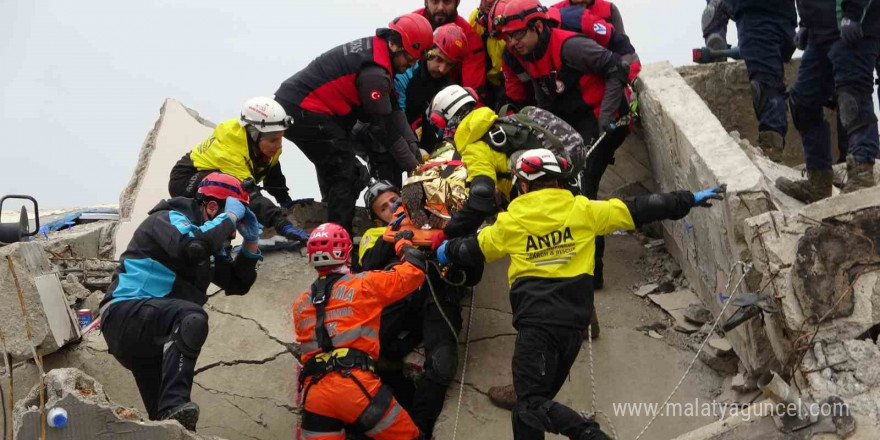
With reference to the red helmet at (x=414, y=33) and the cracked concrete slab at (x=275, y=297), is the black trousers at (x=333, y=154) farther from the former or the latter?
the red helmet at (x=414, y=33)

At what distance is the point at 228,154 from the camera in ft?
26.1

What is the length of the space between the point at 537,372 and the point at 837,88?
130 inches

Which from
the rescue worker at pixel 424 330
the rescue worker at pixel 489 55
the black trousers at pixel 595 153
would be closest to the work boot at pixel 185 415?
the rescue worker at pixel 424 330

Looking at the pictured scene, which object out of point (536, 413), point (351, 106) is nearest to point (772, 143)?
point (351, 106)

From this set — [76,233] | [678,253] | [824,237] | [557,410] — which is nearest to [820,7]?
[678,253]

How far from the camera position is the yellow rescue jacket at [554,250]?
238 inches

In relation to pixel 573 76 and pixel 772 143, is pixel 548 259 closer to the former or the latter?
pixel 573 76

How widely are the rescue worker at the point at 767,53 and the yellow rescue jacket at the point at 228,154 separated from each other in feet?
12.3

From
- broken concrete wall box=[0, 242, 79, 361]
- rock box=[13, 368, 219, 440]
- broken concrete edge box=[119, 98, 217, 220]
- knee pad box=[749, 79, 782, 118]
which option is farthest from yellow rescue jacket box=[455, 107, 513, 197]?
broken concrete edge box=[119, 98, 217, 220]

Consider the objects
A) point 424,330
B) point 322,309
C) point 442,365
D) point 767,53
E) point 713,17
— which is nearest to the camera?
point 322,309

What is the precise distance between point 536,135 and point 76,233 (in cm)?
431

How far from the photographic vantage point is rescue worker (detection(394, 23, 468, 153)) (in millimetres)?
8445

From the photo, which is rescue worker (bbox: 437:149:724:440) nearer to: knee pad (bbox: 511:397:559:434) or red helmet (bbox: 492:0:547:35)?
knee pad (bbox: 511:397:559:434)

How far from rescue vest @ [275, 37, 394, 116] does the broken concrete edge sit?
7.38 ft
